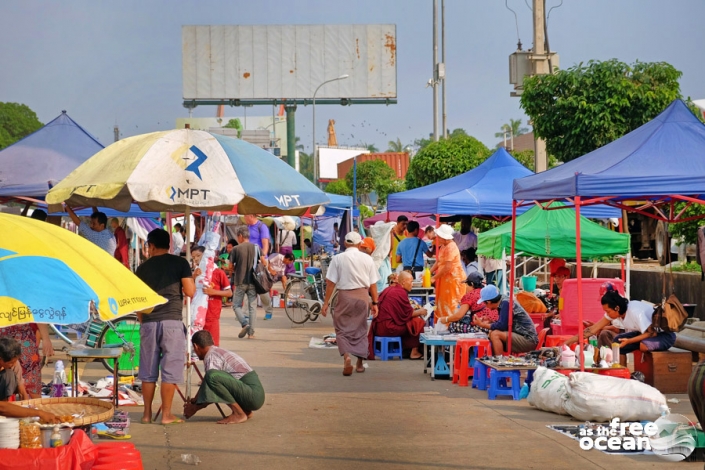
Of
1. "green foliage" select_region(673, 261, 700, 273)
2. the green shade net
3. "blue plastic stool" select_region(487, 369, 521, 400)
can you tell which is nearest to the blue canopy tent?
"blue plastic stool" select_region(487, 369, 521, 400)

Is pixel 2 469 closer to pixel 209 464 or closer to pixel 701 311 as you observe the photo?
pixel 209 464

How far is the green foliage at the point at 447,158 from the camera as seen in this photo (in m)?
33.4

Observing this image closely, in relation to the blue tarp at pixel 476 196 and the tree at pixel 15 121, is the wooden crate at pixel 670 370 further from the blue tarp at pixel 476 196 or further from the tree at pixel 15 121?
the tree at pixel 15 121

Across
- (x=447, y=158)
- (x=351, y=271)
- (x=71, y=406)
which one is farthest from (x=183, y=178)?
(x=447, y=158)

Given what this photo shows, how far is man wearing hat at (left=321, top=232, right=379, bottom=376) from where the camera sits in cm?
1265

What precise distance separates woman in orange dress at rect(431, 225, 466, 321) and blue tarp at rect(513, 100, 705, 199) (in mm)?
2376

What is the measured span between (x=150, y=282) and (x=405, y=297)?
19.4ft

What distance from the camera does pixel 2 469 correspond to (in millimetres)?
6160

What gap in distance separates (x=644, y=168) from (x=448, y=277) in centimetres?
435

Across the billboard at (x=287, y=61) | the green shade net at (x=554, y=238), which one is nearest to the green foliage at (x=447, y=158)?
the green shade net at (x=554, y=238)

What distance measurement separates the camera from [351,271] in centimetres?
1262

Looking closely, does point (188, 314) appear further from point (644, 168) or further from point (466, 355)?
point (644, 168)

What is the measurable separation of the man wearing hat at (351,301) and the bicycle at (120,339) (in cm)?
253

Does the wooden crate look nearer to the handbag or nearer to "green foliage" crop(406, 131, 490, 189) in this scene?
the handbag
